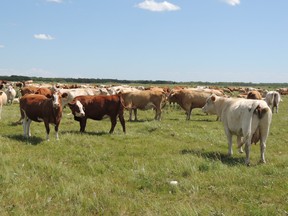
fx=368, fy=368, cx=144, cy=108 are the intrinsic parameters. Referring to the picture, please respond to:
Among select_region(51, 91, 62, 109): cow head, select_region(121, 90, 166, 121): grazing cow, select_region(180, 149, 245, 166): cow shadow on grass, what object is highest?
select_region(51, 91, 62, 109): cow head

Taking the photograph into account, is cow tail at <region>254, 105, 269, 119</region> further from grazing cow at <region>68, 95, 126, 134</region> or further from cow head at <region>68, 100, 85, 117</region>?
cow head at <region>68, 100, 85, 117</region>

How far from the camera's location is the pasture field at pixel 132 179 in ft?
21.3

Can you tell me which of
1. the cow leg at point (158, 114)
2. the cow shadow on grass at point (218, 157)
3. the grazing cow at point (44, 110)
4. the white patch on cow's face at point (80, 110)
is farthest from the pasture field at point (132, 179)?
the cow leg at point (158, 114)

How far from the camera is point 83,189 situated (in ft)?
24.3

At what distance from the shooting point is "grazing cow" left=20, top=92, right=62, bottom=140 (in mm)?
13127

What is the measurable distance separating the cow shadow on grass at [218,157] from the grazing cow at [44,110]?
4712mm

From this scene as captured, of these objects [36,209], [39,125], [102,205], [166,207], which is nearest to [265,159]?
[166,207]

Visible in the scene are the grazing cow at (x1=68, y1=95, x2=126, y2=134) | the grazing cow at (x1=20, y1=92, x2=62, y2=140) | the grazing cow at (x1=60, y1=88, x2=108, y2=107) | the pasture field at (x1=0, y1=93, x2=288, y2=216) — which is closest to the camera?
the pasture field at (x1=0, y1=93, x2=288, y2=216)

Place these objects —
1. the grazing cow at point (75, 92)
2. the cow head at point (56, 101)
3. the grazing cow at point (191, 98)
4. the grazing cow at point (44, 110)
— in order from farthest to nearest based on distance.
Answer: the grazing cow at point (75, 92) → the grazing cow at point (191, 98) → the grazing cow at point (44, 110) → the cow head at point (56, 101)

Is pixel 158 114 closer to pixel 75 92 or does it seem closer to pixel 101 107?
pixel 101 107

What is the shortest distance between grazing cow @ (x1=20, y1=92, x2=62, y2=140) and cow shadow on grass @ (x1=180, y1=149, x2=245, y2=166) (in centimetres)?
471

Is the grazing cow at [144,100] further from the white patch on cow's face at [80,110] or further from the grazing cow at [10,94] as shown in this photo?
the grazing cow at [10,94]

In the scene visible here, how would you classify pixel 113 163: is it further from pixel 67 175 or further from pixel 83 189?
pixel 83 189


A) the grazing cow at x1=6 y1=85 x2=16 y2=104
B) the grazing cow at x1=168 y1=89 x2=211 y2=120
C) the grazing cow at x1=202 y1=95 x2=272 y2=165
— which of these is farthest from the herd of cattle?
the grazing cow at x1=6 y1=85 x2=16 y2=104
